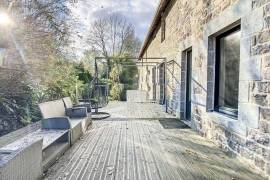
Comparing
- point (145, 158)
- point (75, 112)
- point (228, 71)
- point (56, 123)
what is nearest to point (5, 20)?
point (75, 112)

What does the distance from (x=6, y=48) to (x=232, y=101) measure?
5209 mm

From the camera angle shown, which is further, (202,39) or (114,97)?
(114,97)

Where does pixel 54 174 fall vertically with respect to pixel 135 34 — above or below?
below

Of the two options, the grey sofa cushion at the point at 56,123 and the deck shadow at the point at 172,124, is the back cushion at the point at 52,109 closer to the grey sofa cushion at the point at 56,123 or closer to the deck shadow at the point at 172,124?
the grey sofa cushion at the point at 56,123

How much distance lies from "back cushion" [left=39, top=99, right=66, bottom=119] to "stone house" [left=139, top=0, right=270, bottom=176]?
9.90 ft

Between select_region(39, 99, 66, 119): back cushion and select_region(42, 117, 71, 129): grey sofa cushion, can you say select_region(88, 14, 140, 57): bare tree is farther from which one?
select_region(42, 117, 71, 129): grey sofa cushion

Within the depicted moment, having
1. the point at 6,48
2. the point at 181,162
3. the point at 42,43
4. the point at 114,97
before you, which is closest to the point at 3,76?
the point at 6,48

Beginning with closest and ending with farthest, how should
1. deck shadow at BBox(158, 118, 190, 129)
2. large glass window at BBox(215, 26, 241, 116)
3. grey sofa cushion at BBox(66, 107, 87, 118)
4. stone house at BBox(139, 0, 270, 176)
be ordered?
1. stone house at BBox(139, 0, 270, 176)
2. large glass window at BBox(215, 26, 241, 116)
3. grey sofa cushion at BBox(66, 107, 87, 118)
4. deck shadow at BBox(158, 118, 190, 129)

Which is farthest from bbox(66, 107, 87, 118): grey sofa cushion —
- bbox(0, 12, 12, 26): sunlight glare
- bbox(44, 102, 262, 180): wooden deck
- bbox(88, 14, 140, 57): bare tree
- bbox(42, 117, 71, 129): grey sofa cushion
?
bbox(88, 14, 140, 57): bare tree

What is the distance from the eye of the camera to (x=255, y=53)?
3.02m

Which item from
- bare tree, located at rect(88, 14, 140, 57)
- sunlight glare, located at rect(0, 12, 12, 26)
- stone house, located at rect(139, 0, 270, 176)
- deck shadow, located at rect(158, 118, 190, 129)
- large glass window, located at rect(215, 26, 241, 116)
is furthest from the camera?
bare tree, located at rect(88, 14, 140, 57)

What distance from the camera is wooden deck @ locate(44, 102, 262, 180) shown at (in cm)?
290

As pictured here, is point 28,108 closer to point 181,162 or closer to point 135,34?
point 181,162

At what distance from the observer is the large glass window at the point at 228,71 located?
378cm
